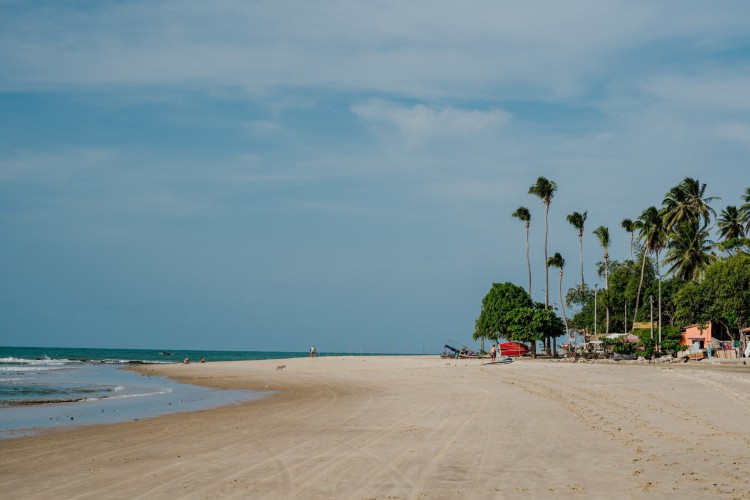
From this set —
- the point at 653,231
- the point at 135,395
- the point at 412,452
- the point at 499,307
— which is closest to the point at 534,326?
the point at 499,307

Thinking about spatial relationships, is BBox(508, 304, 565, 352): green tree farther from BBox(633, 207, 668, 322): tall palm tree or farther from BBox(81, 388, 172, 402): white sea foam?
BBox(81, 388, 172, 402): white sea foam

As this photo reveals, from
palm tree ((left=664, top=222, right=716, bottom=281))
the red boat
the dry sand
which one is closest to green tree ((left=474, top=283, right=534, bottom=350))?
the red boat

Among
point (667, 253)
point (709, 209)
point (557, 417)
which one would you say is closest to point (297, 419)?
point (557, 417)

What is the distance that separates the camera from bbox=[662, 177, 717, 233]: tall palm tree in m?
90.3

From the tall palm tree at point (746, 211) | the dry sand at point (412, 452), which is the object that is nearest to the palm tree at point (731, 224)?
the tall palm tree at point (746, 211)

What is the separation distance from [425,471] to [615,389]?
696 inches

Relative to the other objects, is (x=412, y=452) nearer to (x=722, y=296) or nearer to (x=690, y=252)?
(x=722, y=296)

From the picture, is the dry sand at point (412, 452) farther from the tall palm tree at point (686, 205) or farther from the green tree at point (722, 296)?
the tall palm tree at point (686, 205)

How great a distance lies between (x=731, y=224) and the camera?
88938 mm

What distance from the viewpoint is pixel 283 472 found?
35.8 ft

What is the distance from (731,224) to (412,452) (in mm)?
89309

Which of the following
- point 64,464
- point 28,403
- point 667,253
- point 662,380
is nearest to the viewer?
point 64,464

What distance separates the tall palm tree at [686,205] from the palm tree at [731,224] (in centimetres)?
206

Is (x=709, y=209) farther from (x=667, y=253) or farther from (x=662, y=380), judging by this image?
(x=662, y=380)
